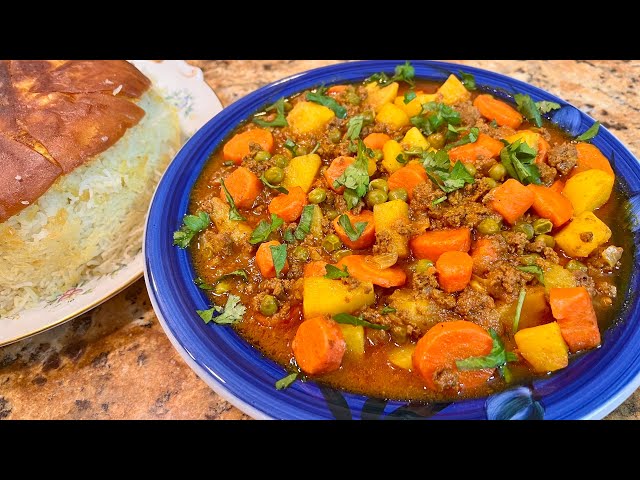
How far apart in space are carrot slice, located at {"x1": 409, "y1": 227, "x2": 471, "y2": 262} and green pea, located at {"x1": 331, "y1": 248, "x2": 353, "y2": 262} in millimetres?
386

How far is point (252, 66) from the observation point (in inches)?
214

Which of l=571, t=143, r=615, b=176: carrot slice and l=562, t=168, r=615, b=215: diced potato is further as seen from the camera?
l=571, t=143, r=615, b=176: carrot slice

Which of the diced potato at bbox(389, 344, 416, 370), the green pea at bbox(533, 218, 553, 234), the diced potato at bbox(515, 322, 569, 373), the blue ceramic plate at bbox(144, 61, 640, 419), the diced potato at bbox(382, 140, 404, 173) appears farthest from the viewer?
the diced potato at bbox(382, 140, 404, 173)

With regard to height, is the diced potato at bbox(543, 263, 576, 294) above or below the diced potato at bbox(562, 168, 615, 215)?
below

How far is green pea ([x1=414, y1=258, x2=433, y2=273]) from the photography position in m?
2.68

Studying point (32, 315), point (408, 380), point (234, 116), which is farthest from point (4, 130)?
point (408, 380)

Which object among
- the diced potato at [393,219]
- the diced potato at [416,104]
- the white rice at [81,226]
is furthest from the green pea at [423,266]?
the white rice at [81,226]

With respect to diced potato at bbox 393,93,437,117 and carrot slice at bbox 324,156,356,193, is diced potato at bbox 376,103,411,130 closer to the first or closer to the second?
diced potato at bbox 393,93,437,117

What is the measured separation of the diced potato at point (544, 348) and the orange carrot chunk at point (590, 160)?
1.32 metres

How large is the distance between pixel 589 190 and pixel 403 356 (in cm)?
159

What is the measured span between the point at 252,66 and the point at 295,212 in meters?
2.98

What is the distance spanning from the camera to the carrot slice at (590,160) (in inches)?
125

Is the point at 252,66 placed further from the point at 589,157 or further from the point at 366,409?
the point at 366,409

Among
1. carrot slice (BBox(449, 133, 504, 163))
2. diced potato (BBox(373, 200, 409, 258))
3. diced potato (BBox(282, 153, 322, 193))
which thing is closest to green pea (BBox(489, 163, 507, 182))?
carrot slice (BBox(449, 133, 504, 163))
